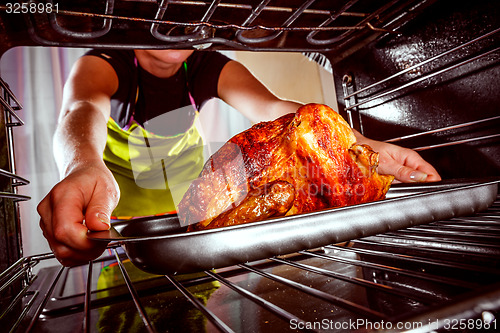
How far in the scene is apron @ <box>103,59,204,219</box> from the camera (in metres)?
1.80

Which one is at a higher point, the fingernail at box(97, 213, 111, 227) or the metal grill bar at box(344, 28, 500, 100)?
the metal grill bar at box(344, 28, 500, 100)

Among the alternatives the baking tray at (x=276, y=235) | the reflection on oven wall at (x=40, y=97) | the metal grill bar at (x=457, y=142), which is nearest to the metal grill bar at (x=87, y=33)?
the baking tray at (x=276, y=235)

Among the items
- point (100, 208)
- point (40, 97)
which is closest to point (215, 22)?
point (100, 208)

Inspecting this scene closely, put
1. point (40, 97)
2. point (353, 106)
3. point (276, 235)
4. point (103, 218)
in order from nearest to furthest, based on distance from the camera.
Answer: point (276, 235) → point (103, 218) → point (353, 106) → point (40, 97)

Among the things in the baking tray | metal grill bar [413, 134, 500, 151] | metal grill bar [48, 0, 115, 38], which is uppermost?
Result: metal grill bar [48, 0, 115, 38]

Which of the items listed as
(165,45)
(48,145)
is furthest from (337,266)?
(48,145)

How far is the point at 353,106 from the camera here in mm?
1143

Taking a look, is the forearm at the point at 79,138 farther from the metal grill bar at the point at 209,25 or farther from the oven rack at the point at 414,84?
the oven rack at the point at 414,84

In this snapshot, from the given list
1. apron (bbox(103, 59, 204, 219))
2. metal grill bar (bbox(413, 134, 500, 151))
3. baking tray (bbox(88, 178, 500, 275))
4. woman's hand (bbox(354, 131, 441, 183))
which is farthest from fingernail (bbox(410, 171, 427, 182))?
apron (bbox(103, 59, 204, 219))

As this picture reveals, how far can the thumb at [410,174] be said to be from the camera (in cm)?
88

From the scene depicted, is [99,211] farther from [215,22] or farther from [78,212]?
[215,22]

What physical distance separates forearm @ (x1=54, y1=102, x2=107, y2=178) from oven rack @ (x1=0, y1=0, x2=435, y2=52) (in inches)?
9.0

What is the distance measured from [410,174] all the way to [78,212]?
2.60 ft

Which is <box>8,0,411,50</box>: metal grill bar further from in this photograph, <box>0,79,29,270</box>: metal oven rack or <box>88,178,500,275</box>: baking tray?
<box>88,178,500,275</box>: baking tray
